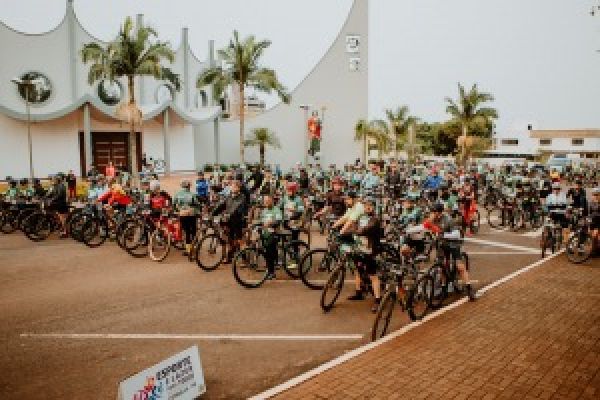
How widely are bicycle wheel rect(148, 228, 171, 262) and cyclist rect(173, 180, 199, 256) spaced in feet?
1.49

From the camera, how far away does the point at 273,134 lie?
3747 centimetres

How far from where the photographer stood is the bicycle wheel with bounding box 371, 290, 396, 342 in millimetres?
7023

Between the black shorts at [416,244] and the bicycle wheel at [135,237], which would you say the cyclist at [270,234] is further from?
the bicycle wheel at [135,237]

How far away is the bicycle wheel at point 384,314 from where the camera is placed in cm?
702

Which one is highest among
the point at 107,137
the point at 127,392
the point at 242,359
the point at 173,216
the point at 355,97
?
the point at 355,97

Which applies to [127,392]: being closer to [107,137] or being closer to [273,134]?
[107,137]

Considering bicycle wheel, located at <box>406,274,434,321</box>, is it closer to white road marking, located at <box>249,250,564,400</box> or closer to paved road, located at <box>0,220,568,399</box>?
white road marking, located at <box>249,250,564,400</box>

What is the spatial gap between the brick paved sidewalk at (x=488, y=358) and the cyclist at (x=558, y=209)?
4.79 meters

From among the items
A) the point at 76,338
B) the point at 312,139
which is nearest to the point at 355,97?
the point at 312,139

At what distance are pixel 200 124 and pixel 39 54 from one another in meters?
11.5

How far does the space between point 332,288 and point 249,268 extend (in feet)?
7.02

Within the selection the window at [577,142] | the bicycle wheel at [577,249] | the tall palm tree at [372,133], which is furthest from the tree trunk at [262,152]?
the window at [577,142]

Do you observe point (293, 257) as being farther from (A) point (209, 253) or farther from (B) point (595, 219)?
(B) point (595, 219)

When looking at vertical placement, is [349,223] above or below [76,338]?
above
